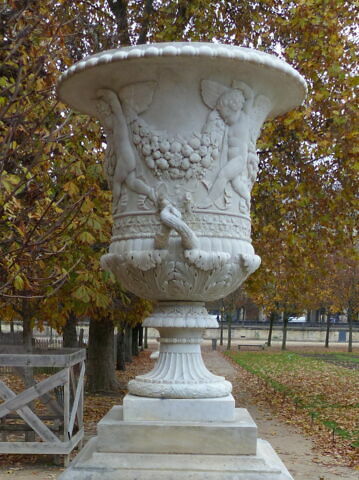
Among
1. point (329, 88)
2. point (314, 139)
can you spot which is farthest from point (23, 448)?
point (329, 88)

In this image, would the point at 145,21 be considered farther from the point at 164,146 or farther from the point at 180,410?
the point at 180,410

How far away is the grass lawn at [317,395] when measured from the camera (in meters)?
9.42

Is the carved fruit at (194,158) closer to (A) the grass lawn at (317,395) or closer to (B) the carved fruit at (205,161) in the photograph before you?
(B) the carved fruit at (205,161)

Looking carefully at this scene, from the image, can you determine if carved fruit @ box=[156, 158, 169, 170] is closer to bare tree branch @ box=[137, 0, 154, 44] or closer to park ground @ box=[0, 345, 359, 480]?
park ground @ box=[0, 345, 359, 480]

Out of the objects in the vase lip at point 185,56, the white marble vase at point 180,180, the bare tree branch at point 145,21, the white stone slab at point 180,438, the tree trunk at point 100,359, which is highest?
the bare tree branch at point 145,21

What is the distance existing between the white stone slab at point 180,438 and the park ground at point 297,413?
3767 millimetres

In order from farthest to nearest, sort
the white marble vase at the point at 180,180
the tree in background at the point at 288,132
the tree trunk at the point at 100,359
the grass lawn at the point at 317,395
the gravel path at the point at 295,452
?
Answer: the tree trunk at the point at 100,359 < the tree in background at the point at 288,132 < the grass lawn at the point at 317,395 < the gravel path at the point at 295,452 < the white marble vase at the point at 180,180

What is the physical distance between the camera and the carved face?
381 centimetres

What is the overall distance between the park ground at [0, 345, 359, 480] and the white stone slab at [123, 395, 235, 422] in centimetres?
376

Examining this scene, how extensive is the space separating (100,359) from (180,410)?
30.8 feet

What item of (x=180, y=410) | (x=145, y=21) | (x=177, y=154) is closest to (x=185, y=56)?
(x=177, y=154)

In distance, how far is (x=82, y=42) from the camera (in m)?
11.3

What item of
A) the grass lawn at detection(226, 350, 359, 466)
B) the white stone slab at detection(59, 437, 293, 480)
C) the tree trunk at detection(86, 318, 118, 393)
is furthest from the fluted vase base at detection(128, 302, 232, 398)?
the tree trunk at detection(86, 318, 118, 393)

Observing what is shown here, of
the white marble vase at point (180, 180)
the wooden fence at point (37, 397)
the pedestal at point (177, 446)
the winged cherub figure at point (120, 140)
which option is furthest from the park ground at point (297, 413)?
the winged cherub figure at point (120, 140)
